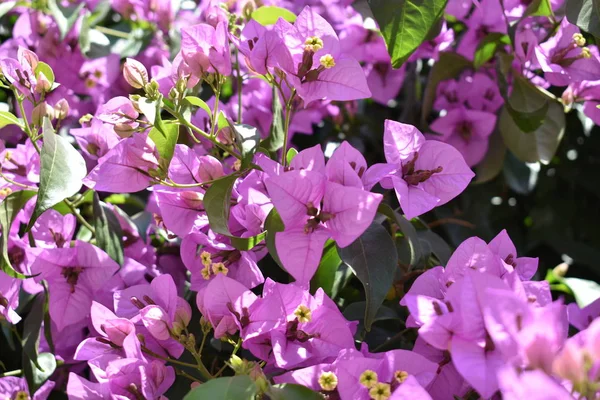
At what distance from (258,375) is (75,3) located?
38.6 inches

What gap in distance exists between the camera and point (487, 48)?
107cm

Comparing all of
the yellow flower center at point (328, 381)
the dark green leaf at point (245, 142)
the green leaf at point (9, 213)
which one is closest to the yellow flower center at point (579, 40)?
the dark green leaf at point (245, 142)

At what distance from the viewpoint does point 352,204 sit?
60cm

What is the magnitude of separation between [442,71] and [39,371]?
70 cm

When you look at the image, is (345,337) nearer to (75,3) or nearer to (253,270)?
(253,270)

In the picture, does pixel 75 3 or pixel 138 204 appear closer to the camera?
pixel 138 204

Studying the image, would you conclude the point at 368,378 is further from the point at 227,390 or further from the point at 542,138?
the point at 542,138

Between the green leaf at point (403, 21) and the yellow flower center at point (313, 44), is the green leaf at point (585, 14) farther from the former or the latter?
the yellow flower center at point (313, 44)

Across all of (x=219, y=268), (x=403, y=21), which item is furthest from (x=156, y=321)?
(x=403, y=21)

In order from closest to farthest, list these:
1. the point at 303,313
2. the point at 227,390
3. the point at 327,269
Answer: the point at 227,390
the point at 303,313
the point at 327,269

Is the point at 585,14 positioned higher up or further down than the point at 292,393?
higher up

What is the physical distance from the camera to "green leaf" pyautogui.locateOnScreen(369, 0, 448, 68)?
76 centimetres

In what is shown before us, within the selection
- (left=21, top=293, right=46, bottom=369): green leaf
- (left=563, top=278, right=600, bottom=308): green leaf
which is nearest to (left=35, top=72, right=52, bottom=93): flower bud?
(left=21, top=293, right=46, bottom=369): green leaf

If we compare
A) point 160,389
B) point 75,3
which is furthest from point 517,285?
point 75,3
